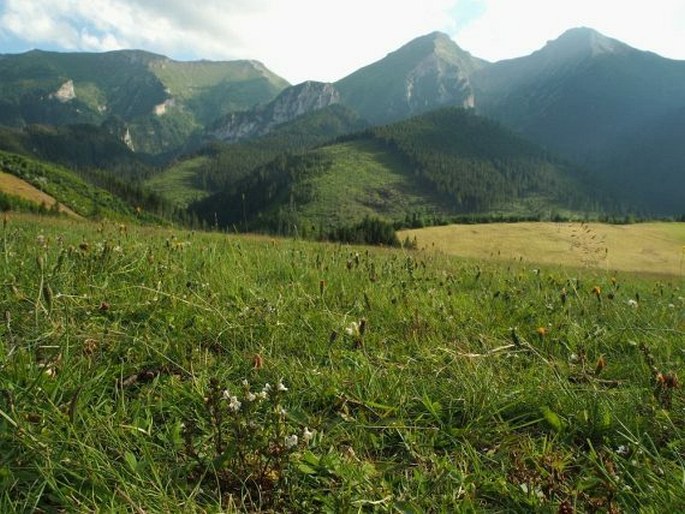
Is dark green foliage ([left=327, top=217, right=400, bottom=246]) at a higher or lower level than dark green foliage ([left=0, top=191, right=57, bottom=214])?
lower

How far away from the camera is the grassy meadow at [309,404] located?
179 cm

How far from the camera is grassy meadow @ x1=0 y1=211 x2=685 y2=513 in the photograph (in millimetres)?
1792

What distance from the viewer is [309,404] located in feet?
8.54

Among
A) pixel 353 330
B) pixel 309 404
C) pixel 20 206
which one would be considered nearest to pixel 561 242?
pixel 20 206

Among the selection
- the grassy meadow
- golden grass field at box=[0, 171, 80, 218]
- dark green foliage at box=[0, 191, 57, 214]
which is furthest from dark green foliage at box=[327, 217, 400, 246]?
golden grass field at box=[0, 171, 80, 218]

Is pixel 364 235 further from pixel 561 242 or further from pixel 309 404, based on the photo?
pixel 561 242

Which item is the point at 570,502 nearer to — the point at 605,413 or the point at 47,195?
the point at 605,413

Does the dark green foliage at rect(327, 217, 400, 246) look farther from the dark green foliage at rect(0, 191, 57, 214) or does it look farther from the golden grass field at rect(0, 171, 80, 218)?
the golden grass field at rect(0, 171, 80, 218)

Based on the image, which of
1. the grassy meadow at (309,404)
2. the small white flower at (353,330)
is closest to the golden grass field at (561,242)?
the grassy meadow at (309,404)

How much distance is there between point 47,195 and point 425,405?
123954 millimetres

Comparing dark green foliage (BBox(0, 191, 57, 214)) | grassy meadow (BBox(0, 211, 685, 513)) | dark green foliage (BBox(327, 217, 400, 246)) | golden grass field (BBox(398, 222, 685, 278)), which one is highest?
grassy meadow (BBox(0, 211, 685, 513))

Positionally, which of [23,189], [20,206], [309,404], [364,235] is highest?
[23,189]

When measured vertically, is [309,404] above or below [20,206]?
above

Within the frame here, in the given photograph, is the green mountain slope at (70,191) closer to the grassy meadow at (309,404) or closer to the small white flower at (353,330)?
the grassy meadow at (309,404)
